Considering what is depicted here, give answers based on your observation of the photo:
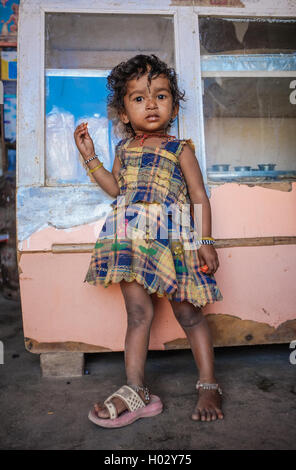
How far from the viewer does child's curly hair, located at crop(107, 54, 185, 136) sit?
1.65 metres

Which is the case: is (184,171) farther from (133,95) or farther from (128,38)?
(128,38)

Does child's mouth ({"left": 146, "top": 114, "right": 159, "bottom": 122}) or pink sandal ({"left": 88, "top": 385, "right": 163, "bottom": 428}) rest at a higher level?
child's mouth ({"left": 146, "top": 114, "right": 159, "bottom": 122})

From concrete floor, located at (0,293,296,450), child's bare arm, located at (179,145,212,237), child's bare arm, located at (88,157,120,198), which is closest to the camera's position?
concrete floor, located at (0,293,296,450)

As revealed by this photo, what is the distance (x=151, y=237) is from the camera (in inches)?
60.8

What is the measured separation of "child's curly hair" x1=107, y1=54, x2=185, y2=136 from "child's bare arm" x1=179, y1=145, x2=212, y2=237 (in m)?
0.29

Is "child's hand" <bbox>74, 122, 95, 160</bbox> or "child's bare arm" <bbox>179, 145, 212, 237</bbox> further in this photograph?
"child's hand" <bbox>74, 122, 95, 160</bbox>

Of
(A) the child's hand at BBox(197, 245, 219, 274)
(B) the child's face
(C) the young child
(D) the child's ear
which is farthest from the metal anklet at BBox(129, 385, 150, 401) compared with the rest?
(D) the child's ear

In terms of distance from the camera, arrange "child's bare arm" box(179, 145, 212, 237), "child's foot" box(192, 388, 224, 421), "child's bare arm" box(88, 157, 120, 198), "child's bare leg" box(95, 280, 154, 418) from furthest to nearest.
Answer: "child's bare arm" box(88, 157, 120, 198) → "child's bare arm" box(179, 145, 212, 237) → "child's bare leg" box(95, 280, 154, 418) → "child's foot" box(192, 388, 224, 421)

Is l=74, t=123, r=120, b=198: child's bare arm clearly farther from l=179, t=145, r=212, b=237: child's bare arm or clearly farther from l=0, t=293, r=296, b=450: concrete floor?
l=0, t=293, r=296, b=450: concrete floor

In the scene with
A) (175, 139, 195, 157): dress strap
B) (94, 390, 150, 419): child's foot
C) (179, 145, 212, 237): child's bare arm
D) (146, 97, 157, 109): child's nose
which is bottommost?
(94, 390, 150, 419): child's foot

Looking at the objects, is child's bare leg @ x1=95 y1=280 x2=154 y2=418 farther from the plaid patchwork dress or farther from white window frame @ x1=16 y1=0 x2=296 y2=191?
white window frame @ x1=16 y1=0 x2=296 y2=191

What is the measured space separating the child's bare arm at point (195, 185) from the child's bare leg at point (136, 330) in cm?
38

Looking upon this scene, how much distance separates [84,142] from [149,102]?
14.5 inches

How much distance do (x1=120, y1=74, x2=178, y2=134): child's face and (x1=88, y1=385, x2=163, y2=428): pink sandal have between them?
1.11 meters
